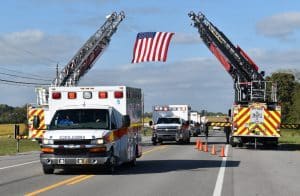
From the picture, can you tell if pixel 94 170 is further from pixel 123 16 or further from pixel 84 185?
pixel 123 16

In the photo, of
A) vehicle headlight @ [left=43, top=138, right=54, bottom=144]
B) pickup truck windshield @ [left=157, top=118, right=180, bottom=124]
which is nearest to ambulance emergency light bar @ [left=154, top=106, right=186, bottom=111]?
pickup truck windshield @ [left=157, top=118, right=180, bottom=124]

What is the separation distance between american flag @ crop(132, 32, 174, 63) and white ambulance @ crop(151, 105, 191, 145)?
5031 millimetres

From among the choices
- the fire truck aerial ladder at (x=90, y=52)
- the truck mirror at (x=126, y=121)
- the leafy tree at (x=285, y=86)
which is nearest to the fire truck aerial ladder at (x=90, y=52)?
the fire truck aerial ladder at (x=90, y=52)

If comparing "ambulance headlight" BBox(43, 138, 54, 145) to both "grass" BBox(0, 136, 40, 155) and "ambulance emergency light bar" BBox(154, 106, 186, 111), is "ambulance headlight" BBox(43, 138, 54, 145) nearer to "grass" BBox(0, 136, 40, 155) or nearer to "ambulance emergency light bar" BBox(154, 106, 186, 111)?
"grass" BBox(0, 136, 40, 155)

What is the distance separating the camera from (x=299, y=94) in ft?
281

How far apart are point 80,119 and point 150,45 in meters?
23.0

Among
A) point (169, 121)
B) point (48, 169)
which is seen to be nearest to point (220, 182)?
point (48, 169)

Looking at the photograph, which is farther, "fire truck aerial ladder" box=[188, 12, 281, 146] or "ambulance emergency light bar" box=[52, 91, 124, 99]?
"fire truck aerial ladder" box=[188, 12, 281, 146]

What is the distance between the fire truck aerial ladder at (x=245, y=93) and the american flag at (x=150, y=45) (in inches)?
89.0

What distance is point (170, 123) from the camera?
42.8 metres

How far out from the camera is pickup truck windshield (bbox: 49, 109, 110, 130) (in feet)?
57.5

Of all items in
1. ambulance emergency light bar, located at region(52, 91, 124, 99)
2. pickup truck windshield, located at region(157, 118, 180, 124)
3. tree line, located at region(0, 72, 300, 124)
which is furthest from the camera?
tree line, located at region(0, 72, 300, 124)

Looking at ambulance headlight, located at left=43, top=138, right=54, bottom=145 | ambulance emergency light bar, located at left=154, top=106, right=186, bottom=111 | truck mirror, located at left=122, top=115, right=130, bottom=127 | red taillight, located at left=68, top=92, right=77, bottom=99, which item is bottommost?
ambulance headlight, located at left=43, top=138, right=54, bottom=145

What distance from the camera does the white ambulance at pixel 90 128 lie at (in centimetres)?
1662
